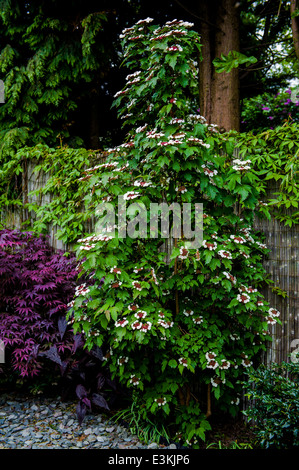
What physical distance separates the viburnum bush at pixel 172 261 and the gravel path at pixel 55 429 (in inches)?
9.3

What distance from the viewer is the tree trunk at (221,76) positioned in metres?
3.72

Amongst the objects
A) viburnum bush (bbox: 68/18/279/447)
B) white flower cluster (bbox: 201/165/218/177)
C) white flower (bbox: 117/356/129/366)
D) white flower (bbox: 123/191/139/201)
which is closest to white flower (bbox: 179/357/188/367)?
viburnum bush (bbox: 68/18/279/447)

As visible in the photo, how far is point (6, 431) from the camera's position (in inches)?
96.9

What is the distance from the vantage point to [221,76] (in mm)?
3750

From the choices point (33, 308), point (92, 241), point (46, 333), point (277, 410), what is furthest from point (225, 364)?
point (33, 308)

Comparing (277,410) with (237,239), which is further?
(237,239)

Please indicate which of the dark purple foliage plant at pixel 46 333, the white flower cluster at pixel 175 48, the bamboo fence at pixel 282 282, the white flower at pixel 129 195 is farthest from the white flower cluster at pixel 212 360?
the white flower cluster at pixel 175 48

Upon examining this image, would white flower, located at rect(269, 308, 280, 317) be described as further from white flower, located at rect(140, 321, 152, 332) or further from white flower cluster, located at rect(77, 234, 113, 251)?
white flower cluster, located at rect(77, 234, 113, 251)

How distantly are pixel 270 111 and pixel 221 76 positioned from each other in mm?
1615

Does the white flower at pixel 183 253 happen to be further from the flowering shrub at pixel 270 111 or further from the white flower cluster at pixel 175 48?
the flowering shrub at pixel 270 111

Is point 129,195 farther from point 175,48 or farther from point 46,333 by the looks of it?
point 46,333

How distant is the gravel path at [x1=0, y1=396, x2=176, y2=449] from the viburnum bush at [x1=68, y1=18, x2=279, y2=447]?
237 millimetres

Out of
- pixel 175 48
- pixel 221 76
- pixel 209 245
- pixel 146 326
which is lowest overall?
pixel 146 326

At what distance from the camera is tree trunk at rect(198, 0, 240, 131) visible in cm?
372
